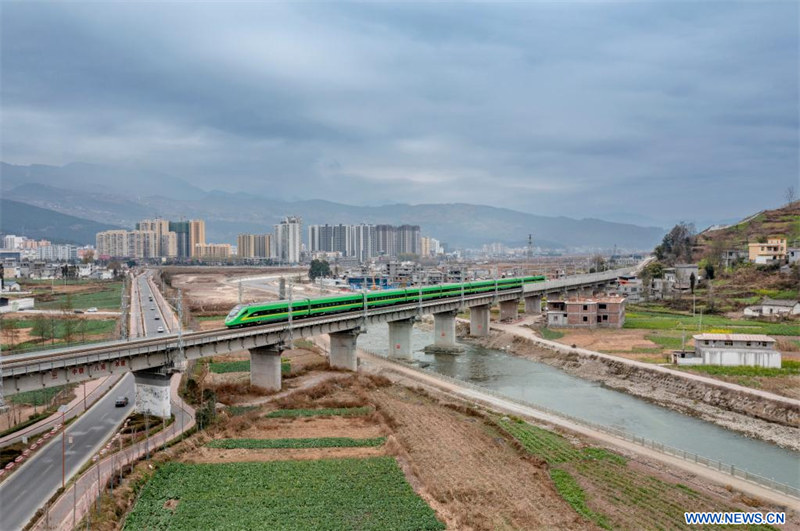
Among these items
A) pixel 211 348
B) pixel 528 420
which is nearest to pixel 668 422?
pixel 528 420

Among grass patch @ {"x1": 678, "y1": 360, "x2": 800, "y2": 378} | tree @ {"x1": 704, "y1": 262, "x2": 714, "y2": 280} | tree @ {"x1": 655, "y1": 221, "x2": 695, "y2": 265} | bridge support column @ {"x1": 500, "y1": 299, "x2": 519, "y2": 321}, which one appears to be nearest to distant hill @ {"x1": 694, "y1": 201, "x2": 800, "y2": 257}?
tree @ {"x1": 655, "y1": 221, "x2": 695, "y2": 265}

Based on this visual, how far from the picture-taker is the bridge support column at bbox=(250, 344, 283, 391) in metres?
43.5

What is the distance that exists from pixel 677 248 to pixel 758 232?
18.0 m

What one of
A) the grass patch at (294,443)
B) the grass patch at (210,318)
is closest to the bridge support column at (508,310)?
the grass patch at (210,318)

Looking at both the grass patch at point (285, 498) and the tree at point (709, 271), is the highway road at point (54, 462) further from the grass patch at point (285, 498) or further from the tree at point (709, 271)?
the tree at point (709, 271)

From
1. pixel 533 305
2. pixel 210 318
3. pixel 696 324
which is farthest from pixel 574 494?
pixel 210 318

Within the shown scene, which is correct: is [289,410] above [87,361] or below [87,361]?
below

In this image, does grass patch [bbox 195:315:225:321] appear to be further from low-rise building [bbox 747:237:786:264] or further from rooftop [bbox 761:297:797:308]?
low-rise building [bbox 747:237:786:264]

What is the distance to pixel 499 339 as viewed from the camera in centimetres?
7144

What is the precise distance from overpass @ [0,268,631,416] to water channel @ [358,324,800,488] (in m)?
5.85

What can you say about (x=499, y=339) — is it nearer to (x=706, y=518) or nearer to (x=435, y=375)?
(x=435, y=375)

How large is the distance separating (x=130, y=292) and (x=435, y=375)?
94642 millimetres

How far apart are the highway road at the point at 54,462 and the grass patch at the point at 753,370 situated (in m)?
46.5

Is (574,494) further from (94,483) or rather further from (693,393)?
(693,393)
